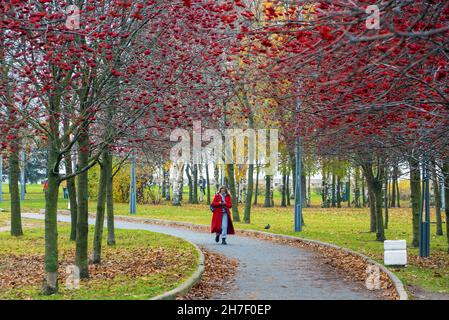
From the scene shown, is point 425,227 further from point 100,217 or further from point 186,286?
point 100,217

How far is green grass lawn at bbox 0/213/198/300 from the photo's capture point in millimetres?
11328

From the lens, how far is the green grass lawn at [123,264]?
1133 centimetres

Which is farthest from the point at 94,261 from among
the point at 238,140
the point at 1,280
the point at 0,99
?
the point at 238,140

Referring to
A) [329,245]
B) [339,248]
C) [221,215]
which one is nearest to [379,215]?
[329,245]

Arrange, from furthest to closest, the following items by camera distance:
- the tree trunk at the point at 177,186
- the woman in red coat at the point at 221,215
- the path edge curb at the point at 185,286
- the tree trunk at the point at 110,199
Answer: the tree trunk at the point at 177,186 < the woman in red coat at the point at 221,215 < the tree trunk at the point at 110,199 < the path edge curb at the point at 185,286

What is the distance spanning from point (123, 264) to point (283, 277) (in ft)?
13.2

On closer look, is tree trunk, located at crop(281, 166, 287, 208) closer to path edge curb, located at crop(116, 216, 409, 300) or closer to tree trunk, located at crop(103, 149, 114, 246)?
path edge curb, located at crop(116, 216, 409, 300)

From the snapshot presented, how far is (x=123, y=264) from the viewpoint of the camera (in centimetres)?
1608

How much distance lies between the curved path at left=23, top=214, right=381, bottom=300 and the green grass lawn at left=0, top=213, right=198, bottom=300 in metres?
1.05

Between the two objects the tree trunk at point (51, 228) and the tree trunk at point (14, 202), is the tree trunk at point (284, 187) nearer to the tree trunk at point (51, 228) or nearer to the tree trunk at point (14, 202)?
the tree trunk at point (14, 202)

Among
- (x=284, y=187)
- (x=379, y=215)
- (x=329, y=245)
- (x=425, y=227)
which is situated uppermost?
(x=284, y=187)

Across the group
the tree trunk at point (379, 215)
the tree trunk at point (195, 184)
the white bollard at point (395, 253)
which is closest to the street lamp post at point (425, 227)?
the white bollard at point (395, 253)

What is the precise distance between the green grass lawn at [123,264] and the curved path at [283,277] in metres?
1.05

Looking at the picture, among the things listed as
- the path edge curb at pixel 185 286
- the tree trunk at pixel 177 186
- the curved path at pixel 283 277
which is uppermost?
the tree trunk at pixel 177 186
